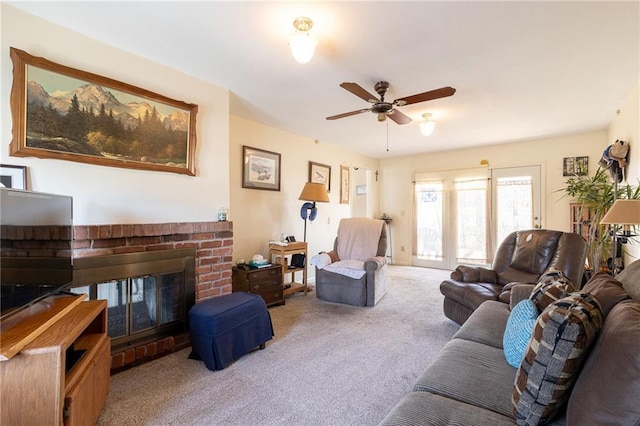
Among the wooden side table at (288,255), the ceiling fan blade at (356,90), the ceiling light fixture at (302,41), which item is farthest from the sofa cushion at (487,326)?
the wooden side table at (288,255)

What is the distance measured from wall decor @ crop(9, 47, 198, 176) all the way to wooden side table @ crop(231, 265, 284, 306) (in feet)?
4.41

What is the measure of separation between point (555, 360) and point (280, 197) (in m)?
3.88

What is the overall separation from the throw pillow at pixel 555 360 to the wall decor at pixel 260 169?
357 cm

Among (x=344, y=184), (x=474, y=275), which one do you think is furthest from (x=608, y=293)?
(x=344, y=184)

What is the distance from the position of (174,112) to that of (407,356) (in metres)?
2.92

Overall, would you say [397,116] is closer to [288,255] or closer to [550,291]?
[550,291]

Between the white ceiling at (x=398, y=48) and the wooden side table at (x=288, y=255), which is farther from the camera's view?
the wooden side table at (x=288, y=255)

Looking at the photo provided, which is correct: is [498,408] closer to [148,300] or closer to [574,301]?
[574,301]

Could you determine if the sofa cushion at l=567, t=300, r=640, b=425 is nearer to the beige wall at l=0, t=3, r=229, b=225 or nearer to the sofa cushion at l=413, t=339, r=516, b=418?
the sofa cushion at l=413, t=339, r=516, b=418

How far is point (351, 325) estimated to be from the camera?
122 inches

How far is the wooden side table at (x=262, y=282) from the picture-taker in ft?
11.2

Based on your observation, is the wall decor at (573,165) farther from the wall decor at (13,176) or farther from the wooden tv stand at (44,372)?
the wall decor at (13,176)

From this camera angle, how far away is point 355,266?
381cm

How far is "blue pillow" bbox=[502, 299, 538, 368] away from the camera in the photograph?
1.34 m
